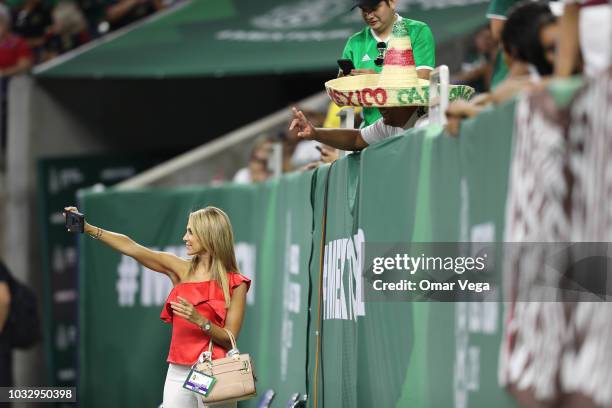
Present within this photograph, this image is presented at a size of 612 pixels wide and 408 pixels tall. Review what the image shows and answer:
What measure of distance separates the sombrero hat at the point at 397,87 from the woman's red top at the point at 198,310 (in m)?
1.19

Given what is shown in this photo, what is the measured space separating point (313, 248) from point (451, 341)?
3194 mm

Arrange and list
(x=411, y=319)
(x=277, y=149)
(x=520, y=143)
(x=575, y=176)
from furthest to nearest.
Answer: (x=277, y=149) → (x=411, y=319) → (x=520, y=143) → (x=575, y=176)

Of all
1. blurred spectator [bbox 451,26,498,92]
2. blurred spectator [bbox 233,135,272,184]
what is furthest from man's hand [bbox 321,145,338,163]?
blurred spectator [bbox 451,26,498,92]

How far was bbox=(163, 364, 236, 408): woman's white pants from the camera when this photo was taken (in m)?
7.05

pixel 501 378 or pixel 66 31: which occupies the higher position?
pixel 66 31

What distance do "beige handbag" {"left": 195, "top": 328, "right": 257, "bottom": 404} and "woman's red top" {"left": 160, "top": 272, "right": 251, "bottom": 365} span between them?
0.75ft

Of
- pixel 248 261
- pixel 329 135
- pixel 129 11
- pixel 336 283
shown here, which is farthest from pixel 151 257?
pixel 129 11

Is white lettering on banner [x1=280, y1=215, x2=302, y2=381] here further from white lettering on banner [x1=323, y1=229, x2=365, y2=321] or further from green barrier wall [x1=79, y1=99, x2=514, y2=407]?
white lettering on banner [x1=323, y1=229, x2=365, y2=321]

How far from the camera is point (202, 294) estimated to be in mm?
7223

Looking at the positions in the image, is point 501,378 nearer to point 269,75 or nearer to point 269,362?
point 269,362

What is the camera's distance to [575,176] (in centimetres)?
389

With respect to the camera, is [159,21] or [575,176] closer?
[575,176]

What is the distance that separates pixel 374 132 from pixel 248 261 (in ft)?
13.8

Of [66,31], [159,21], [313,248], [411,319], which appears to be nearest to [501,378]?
[411,319]
